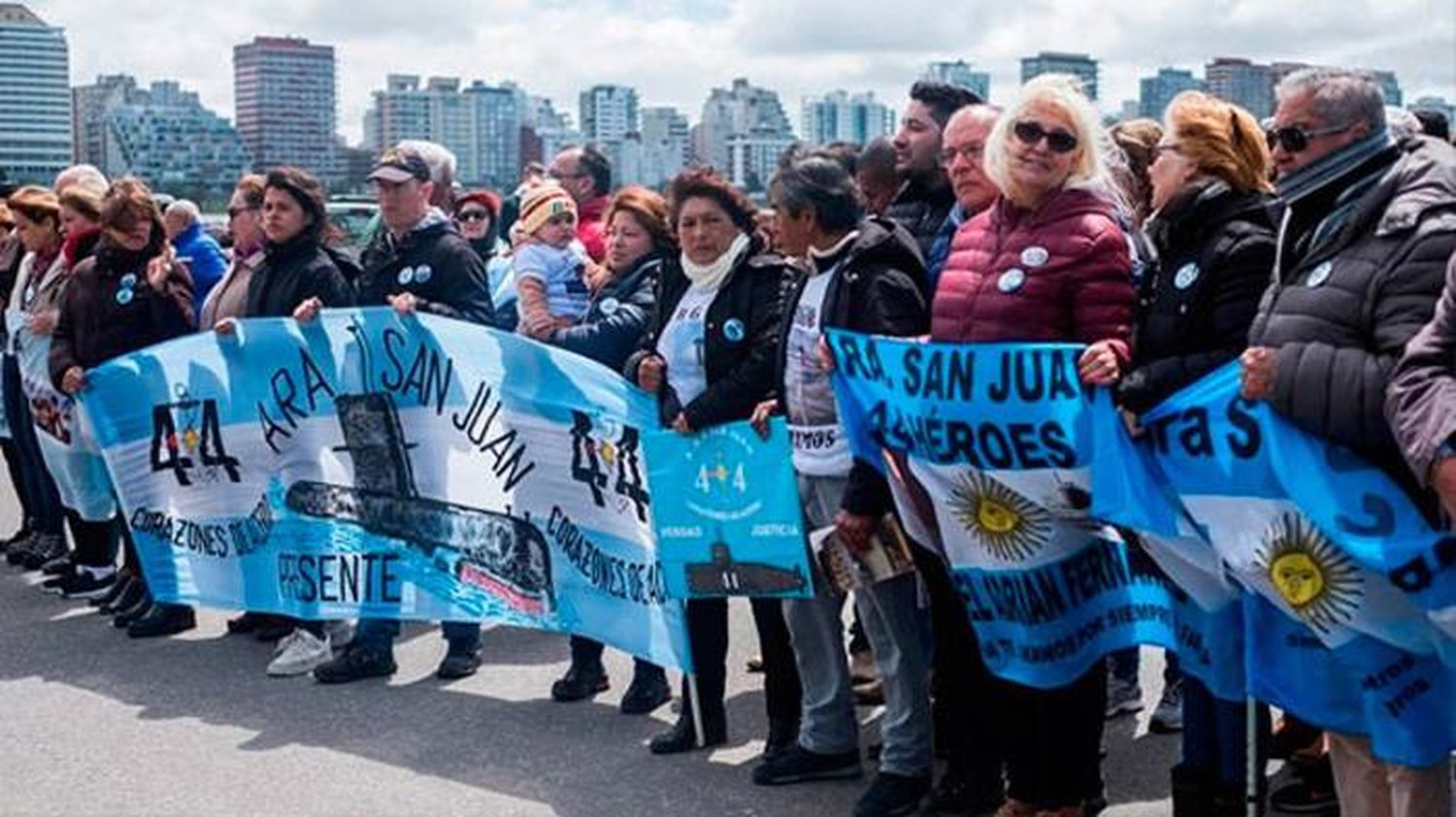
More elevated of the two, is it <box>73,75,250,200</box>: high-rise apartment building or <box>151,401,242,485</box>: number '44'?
<box>73,75,250,200</box>: high-rise apartment building

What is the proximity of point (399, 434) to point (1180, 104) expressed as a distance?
348 centimetres

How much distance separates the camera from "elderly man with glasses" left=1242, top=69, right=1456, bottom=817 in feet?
12.1

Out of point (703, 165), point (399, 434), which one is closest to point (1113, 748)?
point (703, 165)

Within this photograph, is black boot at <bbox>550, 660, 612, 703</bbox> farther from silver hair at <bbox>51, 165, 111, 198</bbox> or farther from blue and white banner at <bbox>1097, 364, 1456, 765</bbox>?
silver hair at <bbox>51, 165, 111, 198</bbox>

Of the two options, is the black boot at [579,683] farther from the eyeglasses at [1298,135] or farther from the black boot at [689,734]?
the eyeglasses at [1298,135]

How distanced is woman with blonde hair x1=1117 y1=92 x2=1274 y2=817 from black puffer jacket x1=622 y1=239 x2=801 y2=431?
1.28 m

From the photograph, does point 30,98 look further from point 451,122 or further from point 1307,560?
point 1307,560

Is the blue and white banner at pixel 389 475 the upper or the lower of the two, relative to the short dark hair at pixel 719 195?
lower

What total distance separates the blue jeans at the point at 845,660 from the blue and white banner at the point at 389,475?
1.71 ft

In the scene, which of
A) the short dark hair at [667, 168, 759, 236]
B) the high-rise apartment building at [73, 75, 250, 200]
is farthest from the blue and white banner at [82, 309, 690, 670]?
the high-rise apartment building at [73, 75, 250, 200]

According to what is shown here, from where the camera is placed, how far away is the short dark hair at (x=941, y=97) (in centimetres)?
607

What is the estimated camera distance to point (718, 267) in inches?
222

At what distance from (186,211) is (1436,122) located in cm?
617

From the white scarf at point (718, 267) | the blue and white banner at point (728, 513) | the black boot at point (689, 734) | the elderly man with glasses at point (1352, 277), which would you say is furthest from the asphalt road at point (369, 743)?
the white scarf at point (718, 267)
